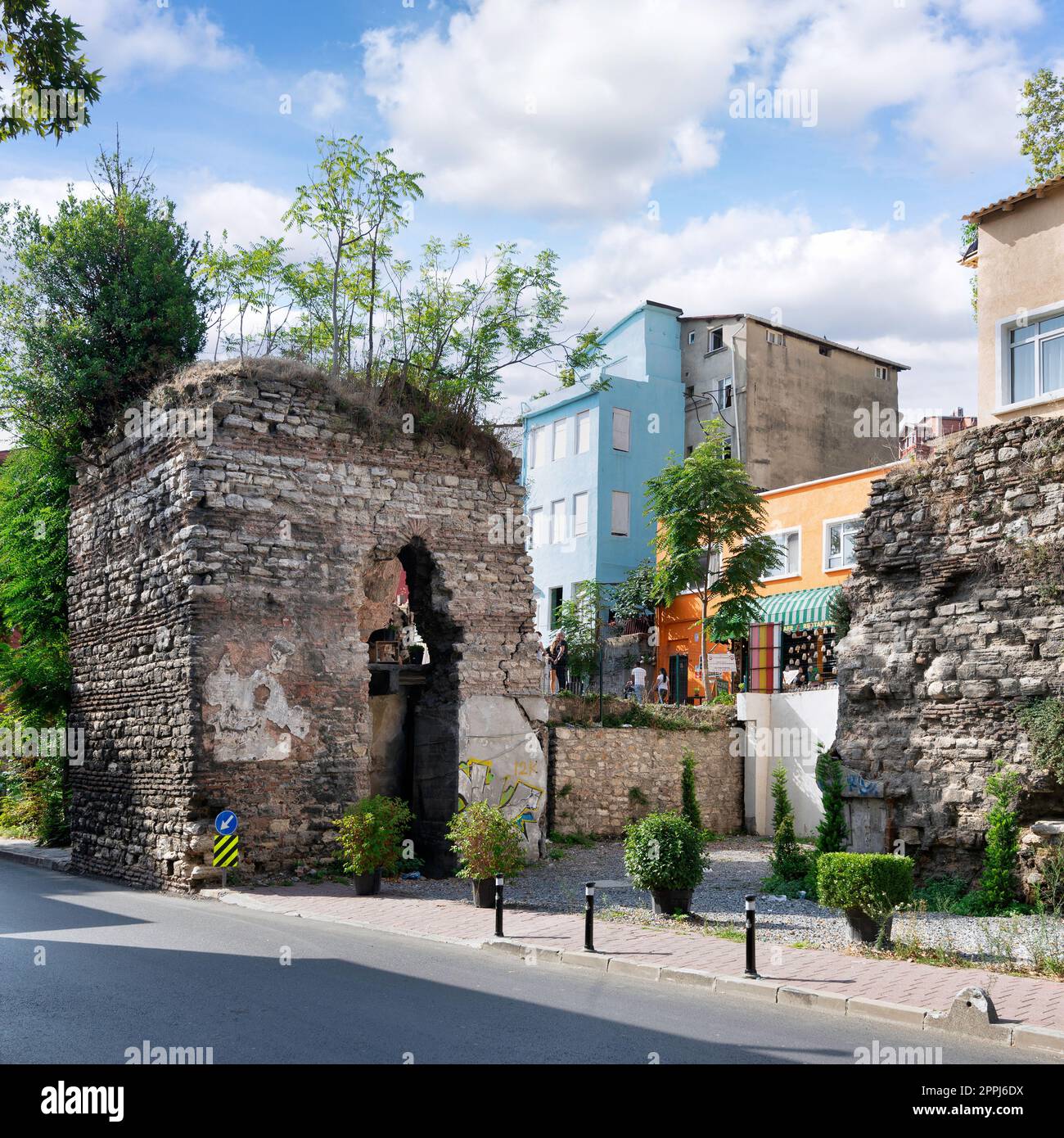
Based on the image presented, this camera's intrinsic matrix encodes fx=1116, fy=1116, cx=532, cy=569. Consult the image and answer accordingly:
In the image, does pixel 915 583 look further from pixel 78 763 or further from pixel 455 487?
pixel 78 763

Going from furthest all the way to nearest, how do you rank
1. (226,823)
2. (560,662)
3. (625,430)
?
(625,430)
(560,662)
(226,823)

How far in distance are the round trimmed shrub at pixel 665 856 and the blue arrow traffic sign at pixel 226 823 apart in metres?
5.43

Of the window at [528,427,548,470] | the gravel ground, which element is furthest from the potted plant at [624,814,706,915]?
the window at [528,427,548,470]

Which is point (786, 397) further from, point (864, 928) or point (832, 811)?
point (864, 928)

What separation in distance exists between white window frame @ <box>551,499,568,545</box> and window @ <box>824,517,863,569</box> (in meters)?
12.1

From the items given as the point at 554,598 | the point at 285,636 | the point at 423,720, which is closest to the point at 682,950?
the point at 285,636

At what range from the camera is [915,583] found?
15.0m

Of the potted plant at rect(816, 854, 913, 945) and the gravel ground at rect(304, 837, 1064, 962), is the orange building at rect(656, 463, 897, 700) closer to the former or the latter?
the gravel ground at rect(304, 837, 1064, 962)

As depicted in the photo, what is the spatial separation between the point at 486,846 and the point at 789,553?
20577 mm

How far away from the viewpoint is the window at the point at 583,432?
3994 cm

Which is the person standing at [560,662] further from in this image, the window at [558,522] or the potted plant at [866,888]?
the potted plant at [866,888]

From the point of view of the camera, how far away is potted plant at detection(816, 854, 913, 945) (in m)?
10.7

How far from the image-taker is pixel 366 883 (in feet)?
48.3
